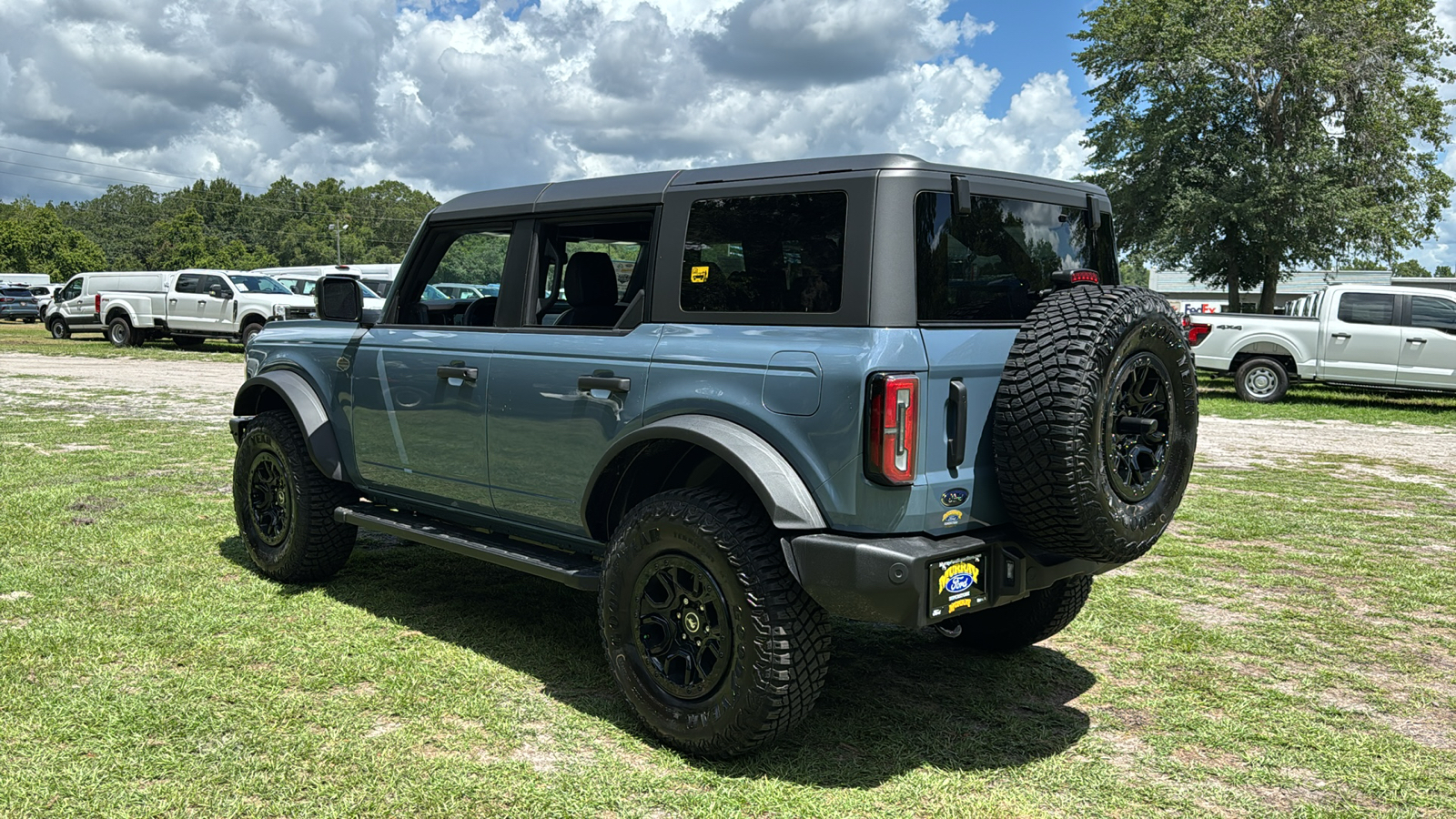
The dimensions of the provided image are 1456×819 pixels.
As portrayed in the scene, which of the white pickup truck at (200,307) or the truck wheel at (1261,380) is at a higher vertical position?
the white pickup truck at (200,307)

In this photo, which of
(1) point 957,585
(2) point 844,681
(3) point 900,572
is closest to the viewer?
(3) point 900,572

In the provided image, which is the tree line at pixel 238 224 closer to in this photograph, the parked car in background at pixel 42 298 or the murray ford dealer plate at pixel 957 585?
the parked car in background at pixel 42 298

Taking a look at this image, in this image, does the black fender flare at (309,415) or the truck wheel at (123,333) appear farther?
the truck wheel at (123,333)

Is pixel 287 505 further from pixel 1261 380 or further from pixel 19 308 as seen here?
pixel 19 308

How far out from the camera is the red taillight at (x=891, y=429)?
338cm

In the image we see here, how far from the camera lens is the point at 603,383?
4172mm

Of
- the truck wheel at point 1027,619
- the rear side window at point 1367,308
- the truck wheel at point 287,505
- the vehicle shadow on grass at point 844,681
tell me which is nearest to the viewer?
the vehicle shadow on grass at point 844,681

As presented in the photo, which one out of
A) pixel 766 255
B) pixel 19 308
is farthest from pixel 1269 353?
pixel 19 308

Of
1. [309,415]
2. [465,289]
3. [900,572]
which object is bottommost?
[900,572]

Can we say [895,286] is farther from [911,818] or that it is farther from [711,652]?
[911,818]

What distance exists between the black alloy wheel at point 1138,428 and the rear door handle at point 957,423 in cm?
45

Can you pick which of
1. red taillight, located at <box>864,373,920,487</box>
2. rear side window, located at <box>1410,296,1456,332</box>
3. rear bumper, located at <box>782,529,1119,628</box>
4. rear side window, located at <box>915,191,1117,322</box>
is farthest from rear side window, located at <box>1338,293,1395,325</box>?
red taillight, located at <box>864,373,920,487</box>

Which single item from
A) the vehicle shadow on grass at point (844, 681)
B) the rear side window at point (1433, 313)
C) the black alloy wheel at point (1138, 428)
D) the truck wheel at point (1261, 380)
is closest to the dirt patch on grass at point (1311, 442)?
the rear side window at point (1433, 313)

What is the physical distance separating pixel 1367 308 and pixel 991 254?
16.2m
